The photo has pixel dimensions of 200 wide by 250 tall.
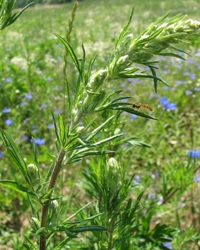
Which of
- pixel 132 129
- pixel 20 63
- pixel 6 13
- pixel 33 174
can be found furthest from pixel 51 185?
pixel 20 63

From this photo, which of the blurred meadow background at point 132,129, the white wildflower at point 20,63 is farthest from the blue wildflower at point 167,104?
the white wildflower at point 20,63

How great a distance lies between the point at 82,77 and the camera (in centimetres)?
73

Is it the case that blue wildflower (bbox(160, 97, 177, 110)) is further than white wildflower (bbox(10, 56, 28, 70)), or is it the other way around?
white wildflower (bbox(10, 56, 28, 70))

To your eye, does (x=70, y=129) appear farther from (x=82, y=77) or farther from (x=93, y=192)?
(x=93, y=192)

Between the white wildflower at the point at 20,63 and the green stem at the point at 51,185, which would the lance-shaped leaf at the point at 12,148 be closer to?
the green stem at the point at 51,185

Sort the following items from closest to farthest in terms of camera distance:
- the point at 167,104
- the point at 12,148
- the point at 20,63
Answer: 1. the point at 12,148
2. the point at 167,104
3. the point at 20,63

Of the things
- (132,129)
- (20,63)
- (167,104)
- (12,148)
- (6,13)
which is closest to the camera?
(12,148)

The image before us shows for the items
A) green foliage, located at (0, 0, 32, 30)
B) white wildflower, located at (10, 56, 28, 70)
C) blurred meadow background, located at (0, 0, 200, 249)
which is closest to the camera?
green foliage, located at (0, 0, 32, 30)

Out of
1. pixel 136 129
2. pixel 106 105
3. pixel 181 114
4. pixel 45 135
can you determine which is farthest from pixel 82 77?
pixel 181 114

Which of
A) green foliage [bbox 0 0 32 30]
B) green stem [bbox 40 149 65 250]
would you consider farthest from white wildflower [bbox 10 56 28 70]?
green stem [bbox 40 149 65 250]

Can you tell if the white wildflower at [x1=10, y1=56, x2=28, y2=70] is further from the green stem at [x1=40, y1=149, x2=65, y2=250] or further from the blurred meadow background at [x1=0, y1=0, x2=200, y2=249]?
the green stem at [x1=40, y1=149, x2=65, y2=250]

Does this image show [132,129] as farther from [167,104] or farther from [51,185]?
[51,185]

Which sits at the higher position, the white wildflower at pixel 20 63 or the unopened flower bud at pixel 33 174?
the white wildflower at pixel 20 63

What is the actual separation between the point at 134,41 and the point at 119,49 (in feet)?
0.14
